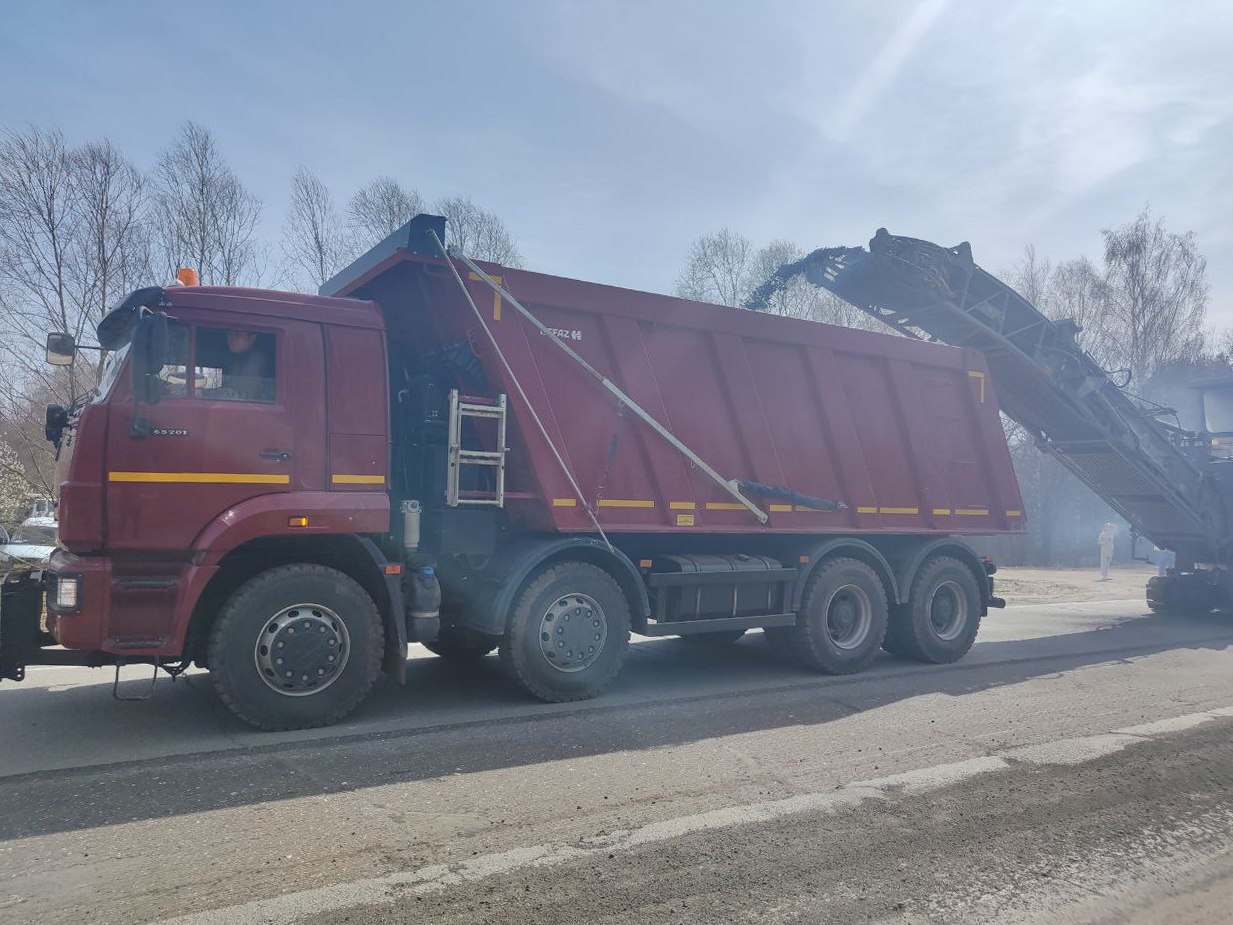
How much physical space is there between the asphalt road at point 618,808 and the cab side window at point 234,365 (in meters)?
2.16

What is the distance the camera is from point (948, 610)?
9133mm

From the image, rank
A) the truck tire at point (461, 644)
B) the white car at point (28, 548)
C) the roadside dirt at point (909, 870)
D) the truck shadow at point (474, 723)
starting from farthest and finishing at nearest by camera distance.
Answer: the truck tire at point (461, 644), the white car at point (28, 548), the truck shadow at point (474, 723), the roadside dirt at point (909, 870)

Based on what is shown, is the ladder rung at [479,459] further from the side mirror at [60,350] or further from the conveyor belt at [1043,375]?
the conveyor belt at [1043,375]

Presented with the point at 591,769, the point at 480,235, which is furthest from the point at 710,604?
the point at 480,235

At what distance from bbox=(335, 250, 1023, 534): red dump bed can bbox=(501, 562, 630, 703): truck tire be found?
0.44 metres

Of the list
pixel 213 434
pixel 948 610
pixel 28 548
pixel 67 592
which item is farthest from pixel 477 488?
pixel 948 610

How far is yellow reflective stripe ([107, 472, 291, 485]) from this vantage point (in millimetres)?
5148

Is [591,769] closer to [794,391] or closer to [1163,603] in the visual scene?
[794,391]

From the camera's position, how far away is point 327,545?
5.75 metres

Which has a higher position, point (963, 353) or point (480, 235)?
point (480, 235)

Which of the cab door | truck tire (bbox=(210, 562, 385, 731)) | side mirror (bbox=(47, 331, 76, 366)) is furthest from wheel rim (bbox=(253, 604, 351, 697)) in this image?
side mirror (bbox=(47, 331, 76, 366))

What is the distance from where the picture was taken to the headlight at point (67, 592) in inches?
199

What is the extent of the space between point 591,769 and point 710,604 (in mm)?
2700

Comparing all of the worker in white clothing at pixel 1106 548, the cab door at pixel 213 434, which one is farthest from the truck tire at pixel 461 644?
the worker in white clothing at pixel 1106 548
